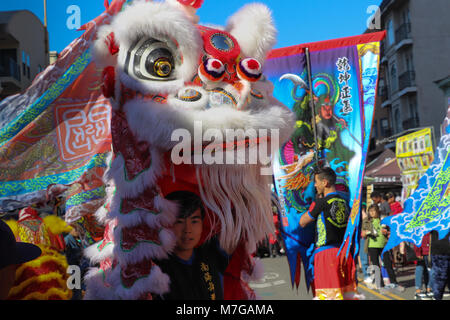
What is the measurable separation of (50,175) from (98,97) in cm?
49

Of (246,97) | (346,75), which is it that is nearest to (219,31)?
(246,97)

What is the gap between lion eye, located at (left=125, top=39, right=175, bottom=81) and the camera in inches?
83.7

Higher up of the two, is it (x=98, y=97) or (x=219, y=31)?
(x=219, y=31)

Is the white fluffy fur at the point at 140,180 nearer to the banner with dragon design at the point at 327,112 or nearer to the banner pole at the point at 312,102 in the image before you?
the banner with dragon design at the point at 327,112

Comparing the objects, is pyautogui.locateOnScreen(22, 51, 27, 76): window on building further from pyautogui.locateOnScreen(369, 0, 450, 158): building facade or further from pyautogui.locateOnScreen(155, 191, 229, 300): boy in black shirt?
pyautogui.locateOnScreen(155, 191, 229, 300): boy in black shirt

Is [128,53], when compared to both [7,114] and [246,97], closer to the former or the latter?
[246,97]

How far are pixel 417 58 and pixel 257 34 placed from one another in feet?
81.5

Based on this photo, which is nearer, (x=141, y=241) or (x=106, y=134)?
(x=141, y=241)

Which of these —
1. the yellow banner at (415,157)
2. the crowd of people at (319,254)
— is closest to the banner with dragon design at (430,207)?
the crowd of people at (319,254)

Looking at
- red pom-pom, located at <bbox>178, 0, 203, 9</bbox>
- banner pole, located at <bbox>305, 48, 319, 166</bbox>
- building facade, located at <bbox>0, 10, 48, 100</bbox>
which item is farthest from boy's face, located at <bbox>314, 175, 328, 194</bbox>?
building facade, located at <bbox>0, 10, 48, 100</bbox>

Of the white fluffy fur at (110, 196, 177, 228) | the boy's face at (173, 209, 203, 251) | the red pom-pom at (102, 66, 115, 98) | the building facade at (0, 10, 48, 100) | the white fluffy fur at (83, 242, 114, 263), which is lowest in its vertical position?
the white fluffy fur at (83, 242, 114, 263)

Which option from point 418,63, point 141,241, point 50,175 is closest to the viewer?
point 141,241

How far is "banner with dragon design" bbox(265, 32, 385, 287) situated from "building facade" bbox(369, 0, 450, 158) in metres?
19.0

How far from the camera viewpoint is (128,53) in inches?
85.0
